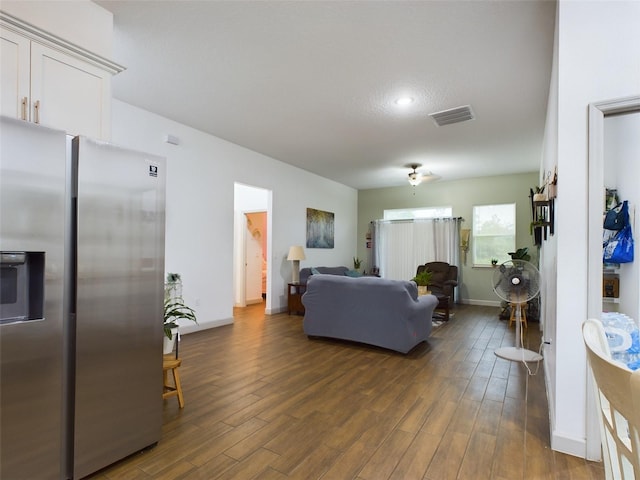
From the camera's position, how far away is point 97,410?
1.70 meters

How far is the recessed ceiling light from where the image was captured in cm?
357

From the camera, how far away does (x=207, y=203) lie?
15.9 ft

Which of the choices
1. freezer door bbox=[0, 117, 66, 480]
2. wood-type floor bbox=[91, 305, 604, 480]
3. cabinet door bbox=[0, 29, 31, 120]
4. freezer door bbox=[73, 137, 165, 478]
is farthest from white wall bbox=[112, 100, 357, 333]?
freezer door bbox=[0, 117, 66, 480]

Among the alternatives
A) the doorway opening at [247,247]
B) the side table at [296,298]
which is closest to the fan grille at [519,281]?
the side table at [296,298]

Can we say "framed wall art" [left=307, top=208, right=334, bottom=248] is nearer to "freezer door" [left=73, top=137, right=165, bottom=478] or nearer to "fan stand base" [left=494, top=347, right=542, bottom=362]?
"fan stand base" [left=494, top=347, right=542, bottom=362]

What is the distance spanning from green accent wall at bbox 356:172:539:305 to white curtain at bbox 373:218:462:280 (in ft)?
1.12

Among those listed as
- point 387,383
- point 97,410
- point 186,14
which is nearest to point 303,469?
point 97,410

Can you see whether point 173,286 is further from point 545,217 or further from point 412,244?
point 412,244

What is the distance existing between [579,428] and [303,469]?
1.61 m

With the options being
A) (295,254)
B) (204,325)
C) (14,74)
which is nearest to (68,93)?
(14,74)

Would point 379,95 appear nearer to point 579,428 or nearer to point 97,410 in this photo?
point 579,428

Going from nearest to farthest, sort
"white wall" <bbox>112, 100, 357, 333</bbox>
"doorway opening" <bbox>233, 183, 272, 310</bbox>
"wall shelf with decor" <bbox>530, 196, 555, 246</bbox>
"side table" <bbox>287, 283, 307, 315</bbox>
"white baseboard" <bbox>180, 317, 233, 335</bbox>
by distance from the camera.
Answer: "wall shelf with decor" <bbox>530, 196, 555, 246</bbox>, "white wall" <bbox>112, 100, 357, 333</bbox>, "white baseboard" <bbox>180, 317, 233, 335</bbox>, "side table" <bbox>287, 283, 307, 315</bbox>, "doorway opening" <bbox>233, 183, 272, 310</bbox>

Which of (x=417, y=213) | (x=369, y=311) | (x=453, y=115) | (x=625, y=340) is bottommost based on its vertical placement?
(x=369, y=311)

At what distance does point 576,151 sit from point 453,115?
2.24m
